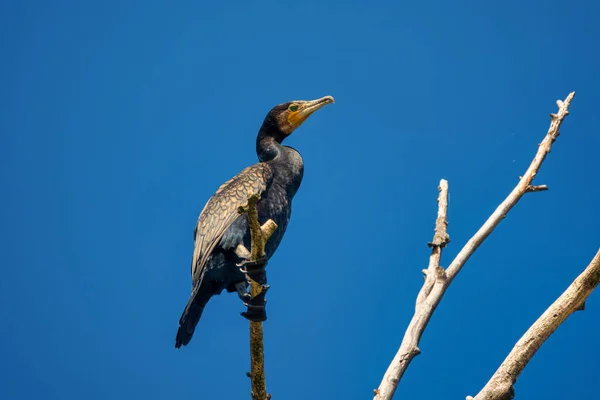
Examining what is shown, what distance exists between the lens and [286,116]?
4891 millimetres

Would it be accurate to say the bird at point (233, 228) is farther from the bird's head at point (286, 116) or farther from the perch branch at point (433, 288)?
the perch branch at point (433, 288)

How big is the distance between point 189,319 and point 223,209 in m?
0.65

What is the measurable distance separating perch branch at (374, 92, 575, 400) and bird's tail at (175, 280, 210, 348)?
1.32m

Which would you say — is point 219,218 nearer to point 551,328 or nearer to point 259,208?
point 259,208

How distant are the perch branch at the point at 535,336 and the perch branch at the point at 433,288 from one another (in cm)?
41

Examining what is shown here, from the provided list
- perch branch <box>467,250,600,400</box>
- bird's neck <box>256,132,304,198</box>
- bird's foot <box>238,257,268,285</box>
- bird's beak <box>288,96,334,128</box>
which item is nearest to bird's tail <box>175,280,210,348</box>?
bird's foot <box>238,257,268,285</box>

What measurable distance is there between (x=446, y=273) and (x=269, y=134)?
1.95m

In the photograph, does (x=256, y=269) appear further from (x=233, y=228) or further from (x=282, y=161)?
(x=282, y=161)

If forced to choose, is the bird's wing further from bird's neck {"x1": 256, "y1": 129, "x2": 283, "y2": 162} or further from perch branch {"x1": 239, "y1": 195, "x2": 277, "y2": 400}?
perch branch {"x1": 239, "y1": 195, "x2": 277, "y2": 400}

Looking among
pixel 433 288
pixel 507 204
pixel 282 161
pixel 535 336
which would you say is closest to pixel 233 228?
pixel 282 161

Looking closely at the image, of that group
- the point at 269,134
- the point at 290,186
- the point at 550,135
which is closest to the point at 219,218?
the point at 290,186

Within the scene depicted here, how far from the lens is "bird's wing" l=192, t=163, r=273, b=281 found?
13.4ft

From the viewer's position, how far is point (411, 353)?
3.06 metres

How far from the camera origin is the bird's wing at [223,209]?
4070 millimetres
